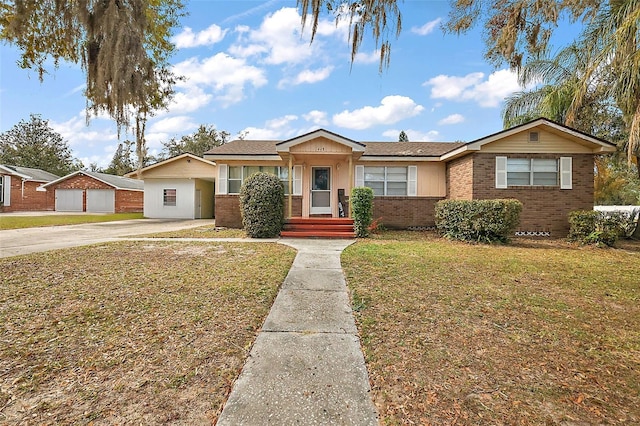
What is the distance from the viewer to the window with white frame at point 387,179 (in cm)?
1358

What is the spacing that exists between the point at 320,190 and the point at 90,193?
80.5ft

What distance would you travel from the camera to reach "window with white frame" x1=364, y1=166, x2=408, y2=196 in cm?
1358

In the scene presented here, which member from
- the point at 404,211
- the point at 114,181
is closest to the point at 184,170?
the point at 114,181

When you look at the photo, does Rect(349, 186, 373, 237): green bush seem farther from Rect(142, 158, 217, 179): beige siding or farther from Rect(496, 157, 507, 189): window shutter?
Rect(142, 158, 217, 179): beige siding

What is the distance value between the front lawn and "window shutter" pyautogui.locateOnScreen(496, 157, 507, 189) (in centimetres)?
576

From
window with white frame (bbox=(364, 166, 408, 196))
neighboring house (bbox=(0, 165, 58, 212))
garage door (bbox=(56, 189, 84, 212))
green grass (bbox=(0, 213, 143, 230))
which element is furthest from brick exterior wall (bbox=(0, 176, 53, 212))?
window with white frame (bbox=(364, 166, 408, 196))

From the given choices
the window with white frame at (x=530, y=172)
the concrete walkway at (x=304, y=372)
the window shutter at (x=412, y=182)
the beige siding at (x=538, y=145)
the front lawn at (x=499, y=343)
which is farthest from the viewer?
the window shutter at (x=412, y=182)

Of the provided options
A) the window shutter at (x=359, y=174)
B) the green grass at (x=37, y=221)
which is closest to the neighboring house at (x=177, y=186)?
the green grass at (x=37, y=221)

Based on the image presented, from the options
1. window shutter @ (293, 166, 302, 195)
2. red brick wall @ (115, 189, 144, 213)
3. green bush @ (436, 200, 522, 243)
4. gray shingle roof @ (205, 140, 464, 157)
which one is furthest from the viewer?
red brick wall @ (115, 189, 144, 213)

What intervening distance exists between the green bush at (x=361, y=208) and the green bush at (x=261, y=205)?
2536 millimetres

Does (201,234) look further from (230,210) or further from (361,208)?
(361,208)

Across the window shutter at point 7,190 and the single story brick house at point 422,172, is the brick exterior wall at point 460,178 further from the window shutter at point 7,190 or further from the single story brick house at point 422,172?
the window shutter at point 7,190

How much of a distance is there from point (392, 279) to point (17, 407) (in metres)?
4.46

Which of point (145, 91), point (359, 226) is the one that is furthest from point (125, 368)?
point (359, 226)
